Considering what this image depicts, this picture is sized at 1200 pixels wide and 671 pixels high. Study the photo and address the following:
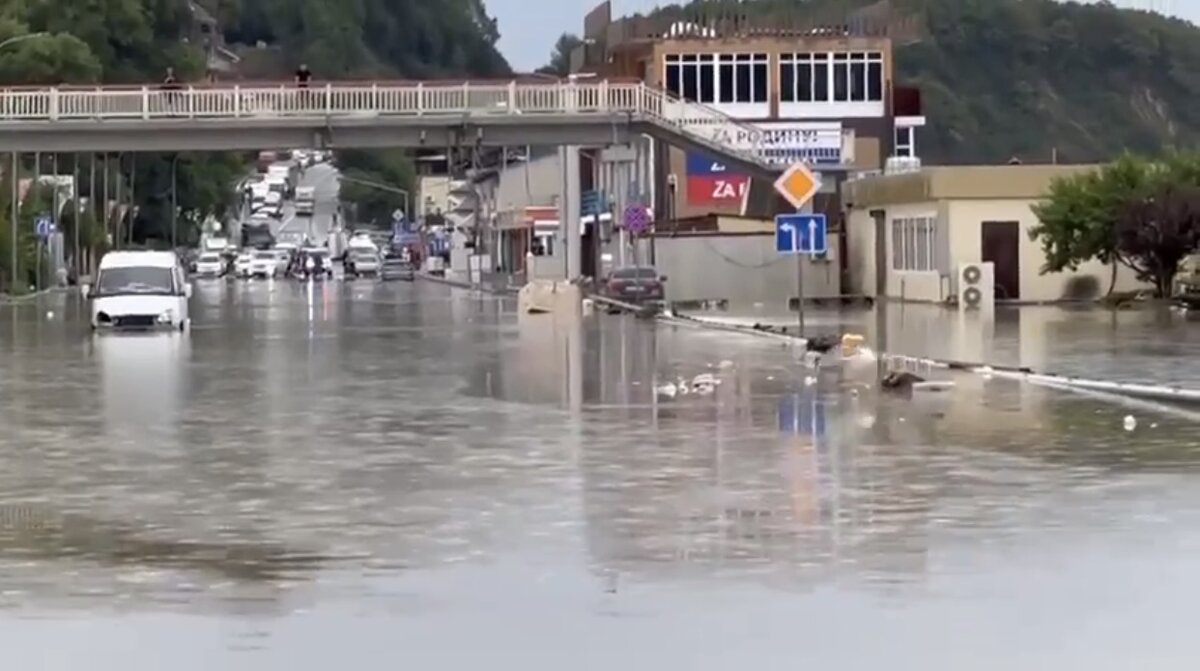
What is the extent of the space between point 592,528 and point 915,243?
180 feet

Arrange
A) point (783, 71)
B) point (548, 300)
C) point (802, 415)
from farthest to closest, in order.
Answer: point (783, 71)
point (548, 300)
point (802, 415)

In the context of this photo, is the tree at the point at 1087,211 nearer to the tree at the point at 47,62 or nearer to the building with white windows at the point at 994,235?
the building with white windows at the point at 994,235

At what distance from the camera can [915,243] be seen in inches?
2724

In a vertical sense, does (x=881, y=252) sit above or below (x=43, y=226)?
below

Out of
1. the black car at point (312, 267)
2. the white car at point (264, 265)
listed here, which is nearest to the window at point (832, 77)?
the black car at point (312, 267)

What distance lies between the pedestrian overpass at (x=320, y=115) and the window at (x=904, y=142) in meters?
42.4

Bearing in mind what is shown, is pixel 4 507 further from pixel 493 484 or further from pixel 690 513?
pixel 690 513

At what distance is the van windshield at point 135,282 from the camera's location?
4966 centimetres

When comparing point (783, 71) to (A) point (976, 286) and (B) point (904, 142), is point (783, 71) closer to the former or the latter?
(B) point (904, 142)

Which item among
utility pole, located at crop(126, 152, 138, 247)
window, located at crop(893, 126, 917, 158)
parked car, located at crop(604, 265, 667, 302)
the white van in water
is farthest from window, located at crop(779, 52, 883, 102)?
the white van in water

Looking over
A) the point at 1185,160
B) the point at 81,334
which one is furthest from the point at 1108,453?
the point at 1185,160

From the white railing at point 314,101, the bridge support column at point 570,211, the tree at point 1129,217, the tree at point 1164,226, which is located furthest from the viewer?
the bridge support column at point 570,211

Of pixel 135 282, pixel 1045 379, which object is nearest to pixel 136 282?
pixel 135 282

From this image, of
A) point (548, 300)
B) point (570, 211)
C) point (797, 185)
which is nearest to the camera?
point (797, 185)
